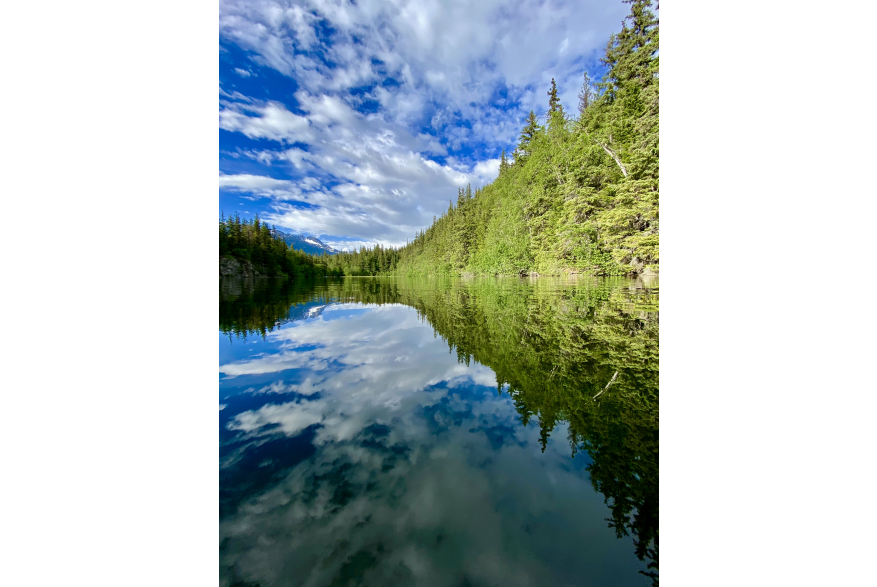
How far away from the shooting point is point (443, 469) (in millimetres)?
1810

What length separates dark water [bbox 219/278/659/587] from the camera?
122cm

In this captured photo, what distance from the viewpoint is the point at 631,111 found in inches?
607

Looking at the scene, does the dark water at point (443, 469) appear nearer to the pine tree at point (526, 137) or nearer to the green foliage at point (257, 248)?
the pine tree at point (526, 137)

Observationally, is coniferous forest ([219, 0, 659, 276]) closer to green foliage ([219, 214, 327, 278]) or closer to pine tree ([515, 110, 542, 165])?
pine tree ([515, 110, 542, 165])

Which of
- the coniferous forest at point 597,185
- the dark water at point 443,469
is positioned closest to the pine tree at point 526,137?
the coniferous forest at point 597,185

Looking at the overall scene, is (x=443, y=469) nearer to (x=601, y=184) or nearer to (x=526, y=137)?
(x=601, y=184)

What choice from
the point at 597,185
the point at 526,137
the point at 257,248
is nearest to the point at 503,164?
the point at 526,137

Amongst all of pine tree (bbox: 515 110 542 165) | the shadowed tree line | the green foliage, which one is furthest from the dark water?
the green foliage

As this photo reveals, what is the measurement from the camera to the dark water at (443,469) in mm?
1223
